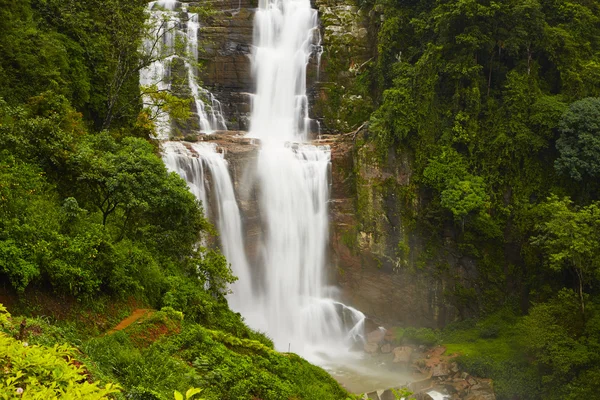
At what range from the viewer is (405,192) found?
2109 cm

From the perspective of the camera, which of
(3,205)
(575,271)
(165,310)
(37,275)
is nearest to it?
(37,275)

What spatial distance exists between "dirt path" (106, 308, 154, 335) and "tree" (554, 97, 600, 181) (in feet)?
56.3

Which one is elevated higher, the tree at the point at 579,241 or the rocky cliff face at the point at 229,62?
the rocky cliff face at the point at 229,62

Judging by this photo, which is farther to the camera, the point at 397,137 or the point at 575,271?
the point at 397,137

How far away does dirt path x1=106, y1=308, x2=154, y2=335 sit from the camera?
8.11m

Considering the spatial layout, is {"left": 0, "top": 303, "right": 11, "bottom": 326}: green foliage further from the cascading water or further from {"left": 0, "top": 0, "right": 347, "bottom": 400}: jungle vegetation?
the cascading water

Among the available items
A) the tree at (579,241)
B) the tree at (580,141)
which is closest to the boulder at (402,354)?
the tree at (579,241)

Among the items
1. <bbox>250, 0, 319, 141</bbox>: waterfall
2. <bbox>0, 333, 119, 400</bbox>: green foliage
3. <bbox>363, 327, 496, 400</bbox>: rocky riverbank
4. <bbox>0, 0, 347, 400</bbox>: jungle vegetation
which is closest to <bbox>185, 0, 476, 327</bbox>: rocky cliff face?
<bbox>363, 327, 496, 400</bbox>: rocky riverbank

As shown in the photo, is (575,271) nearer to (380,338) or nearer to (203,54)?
(380,338)

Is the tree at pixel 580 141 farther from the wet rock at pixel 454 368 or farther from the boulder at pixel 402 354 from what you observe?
the boulder at pixel 402 354

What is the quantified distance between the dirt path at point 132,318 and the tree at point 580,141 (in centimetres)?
1715

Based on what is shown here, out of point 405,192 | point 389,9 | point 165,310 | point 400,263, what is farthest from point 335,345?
point 389,9

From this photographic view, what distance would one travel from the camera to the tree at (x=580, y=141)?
18.1 m

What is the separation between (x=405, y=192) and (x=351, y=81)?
848cm
